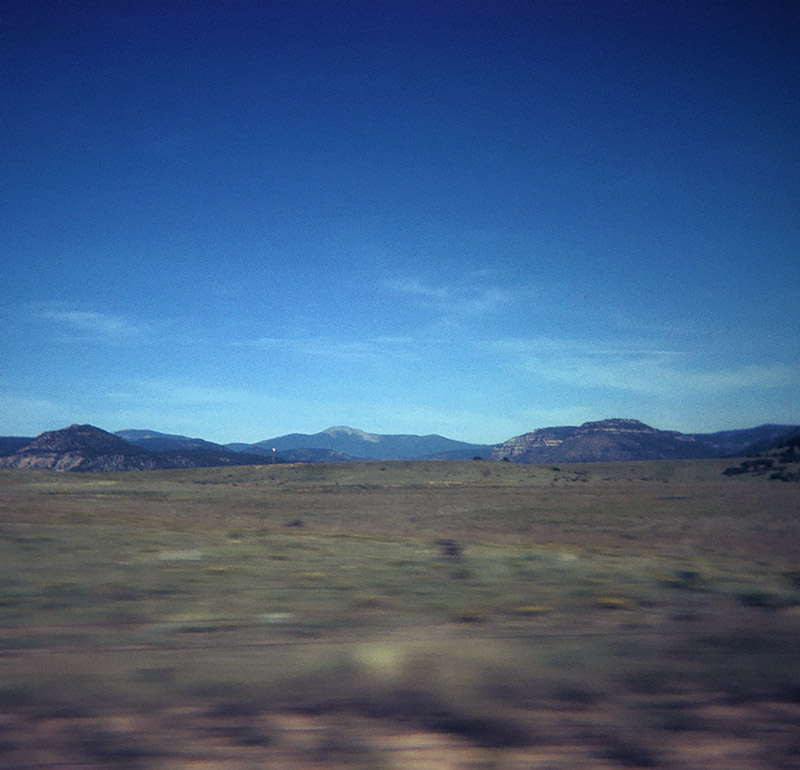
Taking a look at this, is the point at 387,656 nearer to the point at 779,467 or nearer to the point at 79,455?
the point at 779,467

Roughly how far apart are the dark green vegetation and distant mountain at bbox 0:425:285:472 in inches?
4242

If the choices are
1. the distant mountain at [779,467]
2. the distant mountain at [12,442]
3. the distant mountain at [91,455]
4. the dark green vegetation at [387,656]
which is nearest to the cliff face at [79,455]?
the distant mountain at [91,455]

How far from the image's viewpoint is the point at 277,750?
101 inches

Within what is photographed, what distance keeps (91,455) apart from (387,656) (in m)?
127

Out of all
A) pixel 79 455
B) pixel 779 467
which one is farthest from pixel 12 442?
pixel 779 467

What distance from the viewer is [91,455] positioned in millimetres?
115062

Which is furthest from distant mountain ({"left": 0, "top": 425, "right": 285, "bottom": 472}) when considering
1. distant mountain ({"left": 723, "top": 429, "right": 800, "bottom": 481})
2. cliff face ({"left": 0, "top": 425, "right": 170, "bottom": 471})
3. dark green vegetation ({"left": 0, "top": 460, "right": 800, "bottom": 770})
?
dark green vegetation ({"left": 0, "top": 460, "right": 800, "bottom": 770})

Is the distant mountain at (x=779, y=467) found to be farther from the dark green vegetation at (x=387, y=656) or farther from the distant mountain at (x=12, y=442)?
the distant mountain at (x=12, y=442)

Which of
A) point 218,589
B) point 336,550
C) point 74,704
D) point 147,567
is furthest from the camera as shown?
point 336,550

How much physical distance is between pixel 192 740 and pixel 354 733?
701 mm

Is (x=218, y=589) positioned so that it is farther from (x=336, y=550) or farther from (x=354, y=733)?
(x=354, y=733)

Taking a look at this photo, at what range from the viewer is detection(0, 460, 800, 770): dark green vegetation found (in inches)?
102

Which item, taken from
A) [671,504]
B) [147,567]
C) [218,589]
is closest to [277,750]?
[218,589]

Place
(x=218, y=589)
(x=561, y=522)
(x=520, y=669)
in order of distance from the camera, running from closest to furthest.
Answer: (x=520, y=669)
(x=218, y=589)
(x=561, y=522)
